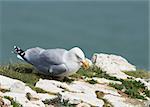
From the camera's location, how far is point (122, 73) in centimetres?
1257

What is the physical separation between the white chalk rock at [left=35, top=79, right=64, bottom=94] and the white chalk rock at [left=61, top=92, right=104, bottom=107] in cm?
21

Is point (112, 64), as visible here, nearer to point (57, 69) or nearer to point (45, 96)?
point (57, 69)

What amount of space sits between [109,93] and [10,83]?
1.82 m

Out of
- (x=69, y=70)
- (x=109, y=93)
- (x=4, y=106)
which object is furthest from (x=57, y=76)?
(x=4, y=106)

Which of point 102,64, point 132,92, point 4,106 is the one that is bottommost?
point 4,106

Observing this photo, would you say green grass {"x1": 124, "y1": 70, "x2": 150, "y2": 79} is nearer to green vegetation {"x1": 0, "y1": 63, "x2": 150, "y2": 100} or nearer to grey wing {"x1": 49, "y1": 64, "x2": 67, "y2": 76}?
green vegetation {"x1": 0, "y1": 63, "x2": 150, "y2": 100}

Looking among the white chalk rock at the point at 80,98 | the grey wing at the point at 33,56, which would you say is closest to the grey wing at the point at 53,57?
the grey wing at the point at 33,56

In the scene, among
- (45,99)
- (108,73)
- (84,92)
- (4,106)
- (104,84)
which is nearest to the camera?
(4,106)

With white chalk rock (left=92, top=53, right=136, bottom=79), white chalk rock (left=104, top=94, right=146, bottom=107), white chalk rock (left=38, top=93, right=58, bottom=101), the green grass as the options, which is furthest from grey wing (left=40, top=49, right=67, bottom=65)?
the green grass

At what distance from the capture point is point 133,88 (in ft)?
37.3

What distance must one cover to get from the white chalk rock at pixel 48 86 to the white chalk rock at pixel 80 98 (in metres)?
0.21

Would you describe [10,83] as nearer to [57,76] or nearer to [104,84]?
[57,76]

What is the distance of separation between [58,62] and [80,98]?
95 centimetres

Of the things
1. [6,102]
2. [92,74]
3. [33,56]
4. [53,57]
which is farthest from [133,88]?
[6,102]
